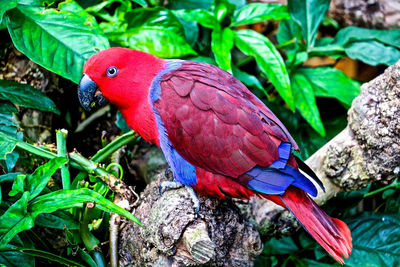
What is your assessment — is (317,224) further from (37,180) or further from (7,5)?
(7,5)

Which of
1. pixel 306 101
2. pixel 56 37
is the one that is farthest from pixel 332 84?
pixel 56 37

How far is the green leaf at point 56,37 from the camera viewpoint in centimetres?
172

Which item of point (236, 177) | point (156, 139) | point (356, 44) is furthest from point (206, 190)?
point (356, 44)

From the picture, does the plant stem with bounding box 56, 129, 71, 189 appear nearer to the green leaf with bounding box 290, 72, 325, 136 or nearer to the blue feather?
the blue feather

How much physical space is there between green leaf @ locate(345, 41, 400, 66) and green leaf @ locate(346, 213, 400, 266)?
2.59ft

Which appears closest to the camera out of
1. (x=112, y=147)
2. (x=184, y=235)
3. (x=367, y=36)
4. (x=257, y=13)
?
(x=184, y=235)

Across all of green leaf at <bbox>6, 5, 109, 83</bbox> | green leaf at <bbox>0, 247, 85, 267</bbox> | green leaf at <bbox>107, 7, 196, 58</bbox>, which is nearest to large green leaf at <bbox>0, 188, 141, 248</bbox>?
green leaf at <bbox>0, 247, 85, 267</bbox>

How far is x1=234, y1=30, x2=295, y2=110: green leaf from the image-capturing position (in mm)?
2051

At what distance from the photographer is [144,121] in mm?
1598

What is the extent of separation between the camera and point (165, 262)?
1460mm

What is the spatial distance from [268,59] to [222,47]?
23cm

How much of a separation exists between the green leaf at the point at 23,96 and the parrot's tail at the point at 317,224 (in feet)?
3.37

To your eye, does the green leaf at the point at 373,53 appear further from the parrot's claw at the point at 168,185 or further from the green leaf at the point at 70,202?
the green leaf at the point at 70,202

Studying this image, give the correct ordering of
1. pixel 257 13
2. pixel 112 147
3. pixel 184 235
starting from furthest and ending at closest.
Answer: pixel 257 13 → pixel 112 147 → pixel 184 235
